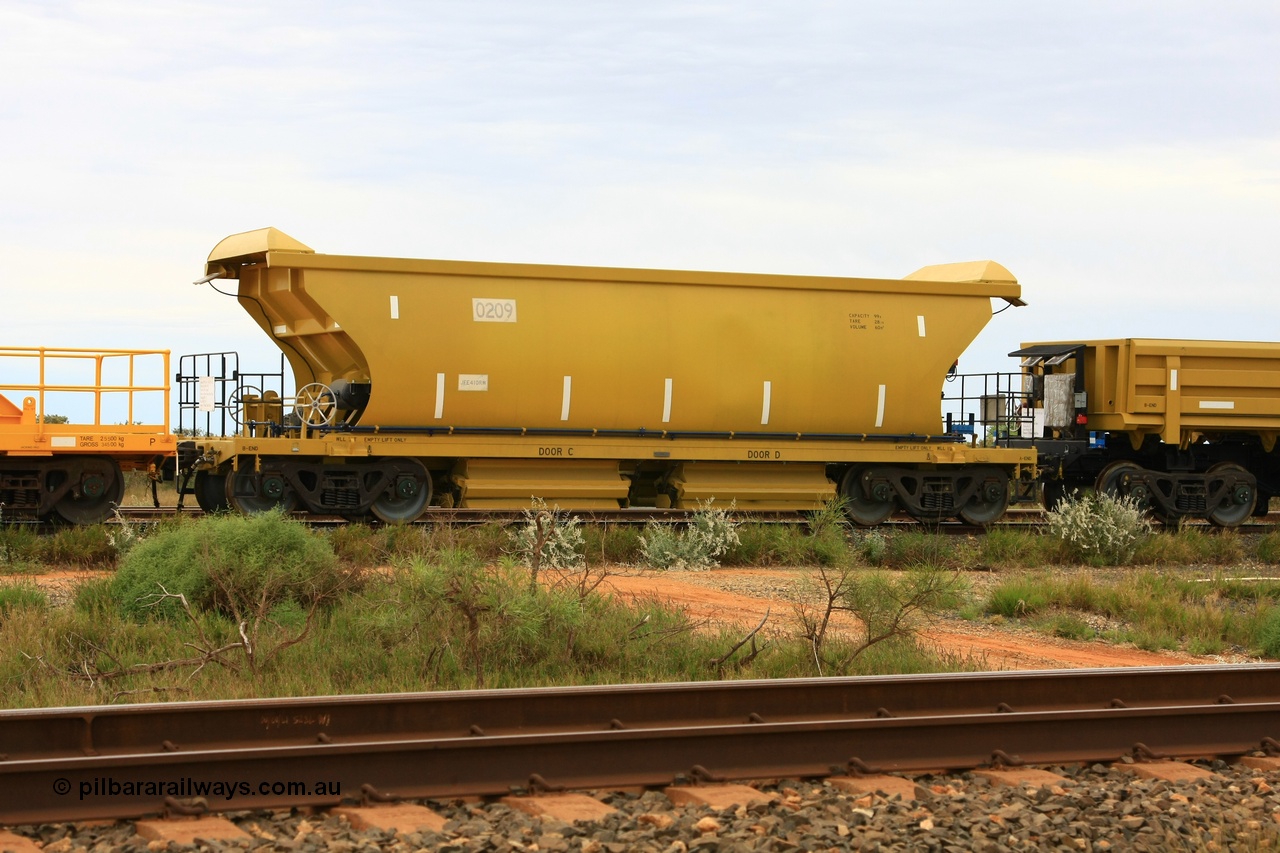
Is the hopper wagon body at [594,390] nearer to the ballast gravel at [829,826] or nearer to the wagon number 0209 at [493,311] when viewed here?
the wagon number 0209 at [493,311]

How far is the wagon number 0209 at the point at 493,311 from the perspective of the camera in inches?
647

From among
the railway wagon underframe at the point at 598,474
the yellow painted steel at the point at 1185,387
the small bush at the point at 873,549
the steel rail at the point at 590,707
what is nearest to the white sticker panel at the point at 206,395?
the railway wagon underframe at the point at 598,474

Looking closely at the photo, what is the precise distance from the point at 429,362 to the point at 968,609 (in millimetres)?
7512

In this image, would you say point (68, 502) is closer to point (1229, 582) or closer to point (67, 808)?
point (67, 808)

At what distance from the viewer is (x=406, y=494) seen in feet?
54.1

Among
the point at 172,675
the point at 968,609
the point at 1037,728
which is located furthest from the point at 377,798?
the point at 968,609

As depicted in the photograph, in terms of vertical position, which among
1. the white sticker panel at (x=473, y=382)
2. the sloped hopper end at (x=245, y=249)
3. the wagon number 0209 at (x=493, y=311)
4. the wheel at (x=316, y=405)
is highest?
the sloped hopper end at (x=245, y=249)

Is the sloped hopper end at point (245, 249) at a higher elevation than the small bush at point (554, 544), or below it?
higher

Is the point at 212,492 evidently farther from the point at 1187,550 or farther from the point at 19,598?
the point at 1187,550

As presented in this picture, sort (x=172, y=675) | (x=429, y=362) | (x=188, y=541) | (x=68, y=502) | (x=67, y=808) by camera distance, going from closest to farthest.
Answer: (x=67, y=808) → (x=172, y=675) → (x=188, y=541) → (x=68, y=502) → (x=429, y=362)

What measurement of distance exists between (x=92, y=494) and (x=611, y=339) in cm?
663

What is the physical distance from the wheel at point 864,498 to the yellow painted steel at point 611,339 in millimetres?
643

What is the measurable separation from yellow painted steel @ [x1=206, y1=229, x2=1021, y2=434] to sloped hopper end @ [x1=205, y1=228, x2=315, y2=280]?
0.08 feet

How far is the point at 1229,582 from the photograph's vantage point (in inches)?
546
